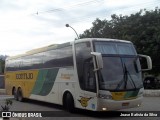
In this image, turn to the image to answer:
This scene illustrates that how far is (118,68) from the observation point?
1422cm

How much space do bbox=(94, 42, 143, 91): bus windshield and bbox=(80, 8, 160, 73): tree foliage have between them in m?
21.1

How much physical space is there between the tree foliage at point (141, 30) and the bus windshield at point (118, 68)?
21113 millimetres

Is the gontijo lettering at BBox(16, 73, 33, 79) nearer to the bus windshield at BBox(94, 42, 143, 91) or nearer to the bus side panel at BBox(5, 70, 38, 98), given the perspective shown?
the bus side panel at BBox(5, 70, 38, 98)

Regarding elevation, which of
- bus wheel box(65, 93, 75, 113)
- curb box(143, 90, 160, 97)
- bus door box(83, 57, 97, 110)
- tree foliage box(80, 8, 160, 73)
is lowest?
curb box(143, 90, 160, 97)

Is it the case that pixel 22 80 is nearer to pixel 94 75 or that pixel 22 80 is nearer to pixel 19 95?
pixel 19 95

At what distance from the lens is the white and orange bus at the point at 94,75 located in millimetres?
13750

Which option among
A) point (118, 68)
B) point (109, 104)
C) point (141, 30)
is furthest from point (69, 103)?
point (141, 30)

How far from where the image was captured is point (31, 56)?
21016 mm

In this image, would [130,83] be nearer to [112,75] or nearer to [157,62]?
[112,75]

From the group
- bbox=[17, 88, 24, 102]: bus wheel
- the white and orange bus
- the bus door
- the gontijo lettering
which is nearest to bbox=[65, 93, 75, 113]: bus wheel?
the white and orange bus

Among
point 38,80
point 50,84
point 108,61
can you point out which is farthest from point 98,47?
point 38,80

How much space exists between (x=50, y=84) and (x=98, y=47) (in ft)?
15.1

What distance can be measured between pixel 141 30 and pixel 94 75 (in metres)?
24.7

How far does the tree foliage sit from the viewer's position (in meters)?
36.2
